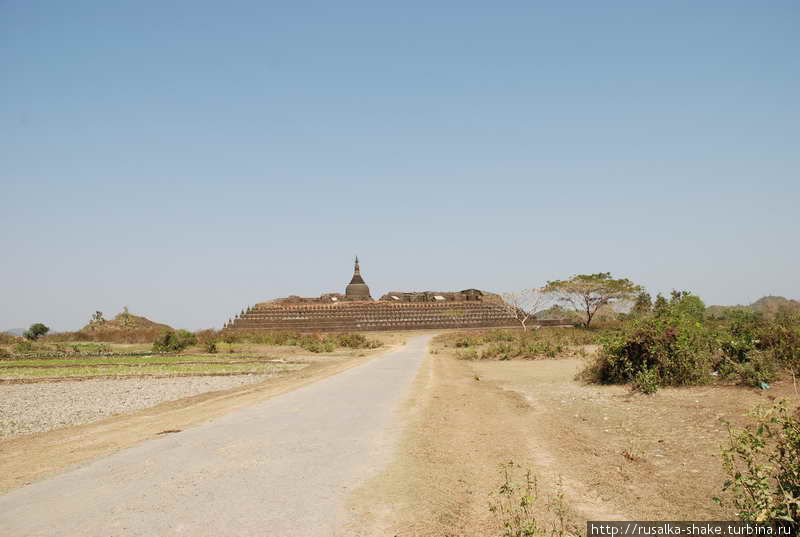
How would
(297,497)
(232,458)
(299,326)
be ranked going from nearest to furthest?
(297,497)
(232,458)
(299,326)

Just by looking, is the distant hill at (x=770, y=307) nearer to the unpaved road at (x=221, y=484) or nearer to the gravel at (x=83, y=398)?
the unpaved road at (x=221, y=484)

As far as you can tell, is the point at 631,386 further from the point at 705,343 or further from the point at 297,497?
the point at 297,497

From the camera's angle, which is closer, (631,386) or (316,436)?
(316,436)

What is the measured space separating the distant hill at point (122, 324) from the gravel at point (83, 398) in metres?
52.5

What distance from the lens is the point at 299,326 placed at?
6519cm

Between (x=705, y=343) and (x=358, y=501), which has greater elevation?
(x=705, y=343)

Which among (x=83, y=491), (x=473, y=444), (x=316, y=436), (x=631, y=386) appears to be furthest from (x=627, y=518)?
(x=631, y=386)

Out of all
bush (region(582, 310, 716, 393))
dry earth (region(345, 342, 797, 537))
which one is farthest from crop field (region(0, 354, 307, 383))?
bush (region(582, 310, 716, 393))

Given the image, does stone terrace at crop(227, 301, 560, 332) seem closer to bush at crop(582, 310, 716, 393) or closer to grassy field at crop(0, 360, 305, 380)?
grassy field at crop(0, 360, 305, 380)

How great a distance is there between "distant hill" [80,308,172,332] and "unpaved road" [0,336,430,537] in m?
66.6

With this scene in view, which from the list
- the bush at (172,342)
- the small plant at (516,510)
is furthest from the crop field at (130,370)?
the small plant at (516,510)

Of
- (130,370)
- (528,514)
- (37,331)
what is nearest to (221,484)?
(528,514)

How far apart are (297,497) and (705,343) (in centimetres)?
1070

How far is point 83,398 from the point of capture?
15578 mm
